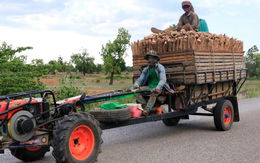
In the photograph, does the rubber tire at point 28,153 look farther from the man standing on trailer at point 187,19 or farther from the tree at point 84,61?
the tree at point 84,61

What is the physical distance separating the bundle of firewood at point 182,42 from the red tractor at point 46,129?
336 centimetres

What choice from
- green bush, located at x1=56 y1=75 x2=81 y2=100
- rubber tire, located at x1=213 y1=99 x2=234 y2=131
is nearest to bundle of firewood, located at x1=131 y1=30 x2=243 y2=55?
rubber tire, located at x1=213 y1=99 x2=234 y2=131

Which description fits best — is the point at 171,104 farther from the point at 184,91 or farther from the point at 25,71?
the point at 25,71

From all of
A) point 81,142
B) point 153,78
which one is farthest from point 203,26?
point 81,142

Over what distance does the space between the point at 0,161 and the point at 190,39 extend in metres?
4.98

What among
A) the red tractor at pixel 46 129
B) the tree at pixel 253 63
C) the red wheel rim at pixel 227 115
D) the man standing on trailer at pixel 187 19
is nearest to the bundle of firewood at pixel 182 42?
the man standing on trailer at pixel 187 19

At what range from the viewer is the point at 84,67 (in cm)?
8162

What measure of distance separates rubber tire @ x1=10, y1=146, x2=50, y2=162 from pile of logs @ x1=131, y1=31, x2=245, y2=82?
12.5 feet

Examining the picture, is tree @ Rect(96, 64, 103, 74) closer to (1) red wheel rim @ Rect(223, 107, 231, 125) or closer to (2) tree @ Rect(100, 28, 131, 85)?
(2) tree @ Rect(100, 28, 131, 85)

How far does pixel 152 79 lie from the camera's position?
26.7 ft

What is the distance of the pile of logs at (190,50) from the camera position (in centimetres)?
798

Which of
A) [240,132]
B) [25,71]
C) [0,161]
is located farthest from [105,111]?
[25,71]

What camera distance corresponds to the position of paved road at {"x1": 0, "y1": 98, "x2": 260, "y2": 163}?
19.7 feet

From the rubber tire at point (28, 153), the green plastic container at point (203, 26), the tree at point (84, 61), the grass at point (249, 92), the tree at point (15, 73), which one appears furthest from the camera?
the tree at point (84, 61)
